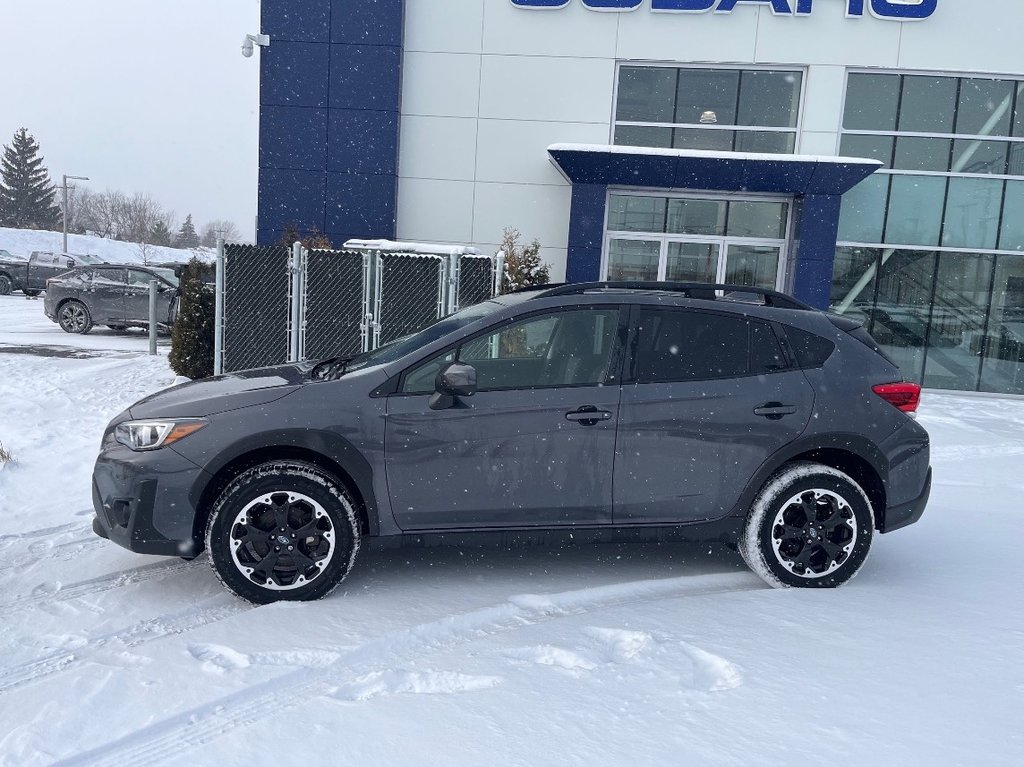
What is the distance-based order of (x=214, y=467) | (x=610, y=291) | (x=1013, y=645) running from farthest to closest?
(x=610, y=291)
(x=214, y=467)
(x=1013, y=645)

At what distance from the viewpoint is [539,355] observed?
4.38 meters

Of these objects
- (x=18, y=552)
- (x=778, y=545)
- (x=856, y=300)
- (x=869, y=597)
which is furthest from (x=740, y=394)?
(x=856, y=300)

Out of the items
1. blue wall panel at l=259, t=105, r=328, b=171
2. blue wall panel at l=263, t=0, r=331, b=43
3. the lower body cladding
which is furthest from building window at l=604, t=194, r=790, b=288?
the lower body cladding

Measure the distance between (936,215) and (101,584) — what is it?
14034 millimetres

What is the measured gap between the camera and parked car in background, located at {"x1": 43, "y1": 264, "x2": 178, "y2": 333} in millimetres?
15641

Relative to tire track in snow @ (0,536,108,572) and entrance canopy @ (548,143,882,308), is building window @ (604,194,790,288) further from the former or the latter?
tire track in snow @ (0,536,108,572)

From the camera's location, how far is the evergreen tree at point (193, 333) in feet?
34.4

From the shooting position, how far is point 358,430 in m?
3.94

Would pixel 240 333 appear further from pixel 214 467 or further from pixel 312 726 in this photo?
pixel 312 726

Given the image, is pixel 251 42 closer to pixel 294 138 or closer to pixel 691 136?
pixel 294 138

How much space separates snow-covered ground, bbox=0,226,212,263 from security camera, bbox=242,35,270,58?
38867 millimetres

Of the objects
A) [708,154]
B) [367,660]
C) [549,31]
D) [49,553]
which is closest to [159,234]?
[549,31]

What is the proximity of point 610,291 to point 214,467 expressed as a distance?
2.33 m

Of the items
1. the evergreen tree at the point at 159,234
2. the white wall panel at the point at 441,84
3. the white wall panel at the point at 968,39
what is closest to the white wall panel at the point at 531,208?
the white wall panel at the point at 441,84
